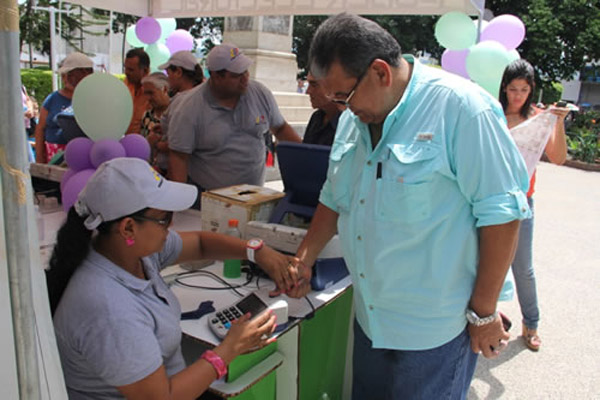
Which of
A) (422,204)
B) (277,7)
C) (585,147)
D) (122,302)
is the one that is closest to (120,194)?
(122,302)

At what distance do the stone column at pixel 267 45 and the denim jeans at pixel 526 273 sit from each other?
5617 mm

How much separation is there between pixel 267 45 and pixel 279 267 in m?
6.58

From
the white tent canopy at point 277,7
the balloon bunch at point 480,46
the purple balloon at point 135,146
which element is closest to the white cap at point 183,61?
the white tent canopy at point 277,7

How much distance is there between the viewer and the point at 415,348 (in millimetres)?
1452

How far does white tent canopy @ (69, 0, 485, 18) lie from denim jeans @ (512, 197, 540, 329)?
1.36m

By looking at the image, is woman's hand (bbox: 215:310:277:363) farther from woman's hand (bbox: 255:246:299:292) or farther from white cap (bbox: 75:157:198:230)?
white cap (bbox: 75:157:198:230)

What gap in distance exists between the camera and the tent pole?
722mm

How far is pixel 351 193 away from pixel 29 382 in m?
1.03

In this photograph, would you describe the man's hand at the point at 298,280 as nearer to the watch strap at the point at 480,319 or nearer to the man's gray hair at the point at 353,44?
the watch strap at the point at 480,319

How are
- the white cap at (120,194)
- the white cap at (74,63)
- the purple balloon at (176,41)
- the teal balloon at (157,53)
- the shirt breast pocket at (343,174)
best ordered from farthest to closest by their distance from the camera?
1. the purple balloon at (176,41)
2. the teal balloon at (157,53)
3. the white cap at (74,63)
4. the shirt breast pocket at (343,174)
5. the white cap at (120,194)

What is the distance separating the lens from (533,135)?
110 inches

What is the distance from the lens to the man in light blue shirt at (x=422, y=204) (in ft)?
4.16

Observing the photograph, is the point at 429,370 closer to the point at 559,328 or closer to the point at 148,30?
the point at 559,328

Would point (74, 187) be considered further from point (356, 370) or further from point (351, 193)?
point (356, 370)
